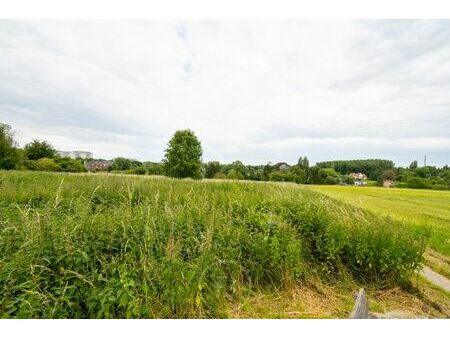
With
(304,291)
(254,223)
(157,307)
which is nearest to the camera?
(157,307)

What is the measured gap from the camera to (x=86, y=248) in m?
3.03

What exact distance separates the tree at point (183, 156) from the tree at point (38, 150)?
137 feet

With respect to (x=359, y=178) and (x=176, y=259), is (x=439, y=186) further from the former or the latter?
(x=176, y=259)

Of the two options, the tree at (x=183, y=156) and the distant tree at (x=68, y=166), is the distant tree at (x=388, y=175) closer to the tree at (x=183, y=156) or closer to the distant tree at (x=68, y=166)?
the tree at (x=183, y=156)

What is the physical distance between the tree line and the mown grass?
40.5 ft

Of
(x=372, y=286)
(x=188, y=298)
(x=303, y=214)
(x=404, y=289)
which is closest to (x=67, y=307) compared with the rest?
(x=188, y=298)

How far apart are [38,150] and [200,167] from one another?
4722 cm

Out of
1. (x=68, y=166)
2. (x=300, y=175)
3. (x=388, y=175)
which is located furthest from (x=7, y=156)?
(x=388, y=175)

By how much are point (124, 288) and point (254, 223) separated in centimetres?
260

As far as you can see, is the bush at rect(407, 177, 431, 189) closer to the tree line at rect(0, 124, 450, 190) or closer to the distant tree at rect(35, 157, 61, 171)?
the tree line at rect(0, 124, 450, 190)

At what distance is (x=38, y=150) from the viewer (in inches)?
2363

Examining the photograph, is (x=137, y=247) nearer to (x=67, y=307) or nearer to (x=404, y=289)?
(x=67, y=307)

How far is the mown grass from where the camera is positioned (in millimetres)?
2629

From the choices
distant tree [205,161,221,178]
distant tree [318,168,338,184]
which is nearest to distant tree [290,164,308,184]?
distant tree [318,168,338,184]
